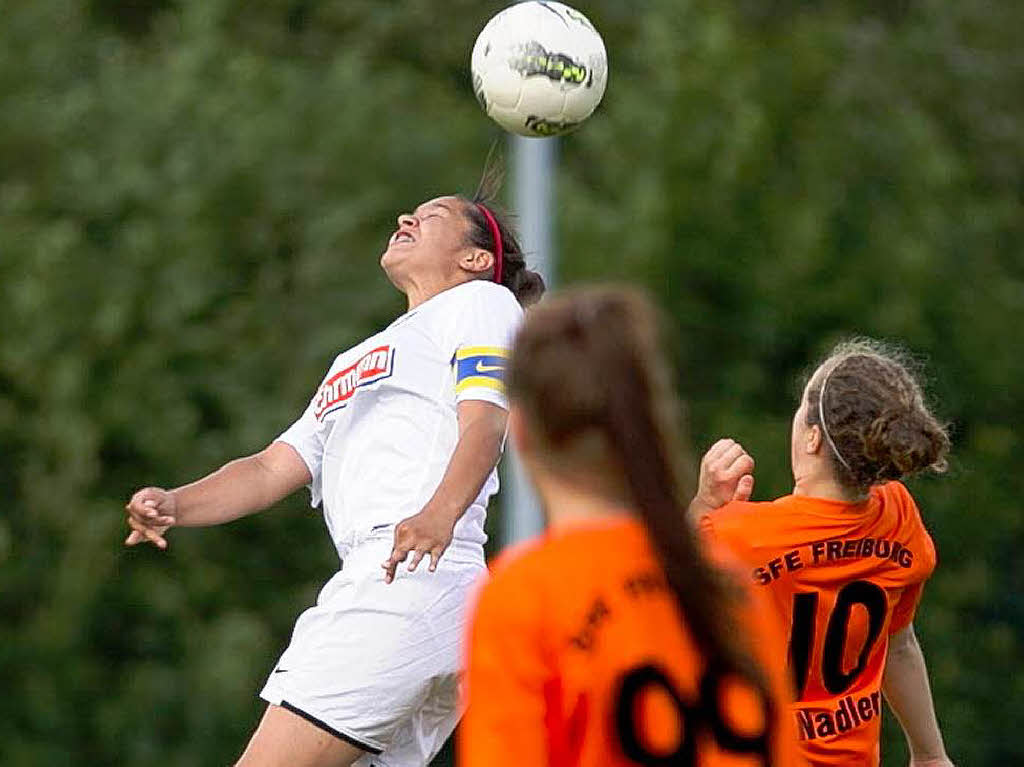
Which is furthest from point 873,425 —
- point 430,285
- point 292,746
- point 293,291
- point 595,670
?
point 293,291

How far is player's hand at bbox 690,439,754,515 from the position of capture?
158 inches

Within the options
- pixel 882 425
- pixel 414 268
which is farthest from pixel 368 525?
pixel 882 425

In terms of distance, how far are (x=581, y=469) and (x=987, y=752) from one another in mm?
10647

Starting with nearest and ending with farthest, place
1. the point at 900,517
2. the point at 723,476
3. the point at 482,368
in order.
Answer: the point at 723,476, the point at 900,517, the point at 482,368

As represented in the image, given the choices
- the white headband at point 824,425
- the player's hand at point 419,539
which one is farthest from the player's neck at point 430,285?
the white headband at point 824,425

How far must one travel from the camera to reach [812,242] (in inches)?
514

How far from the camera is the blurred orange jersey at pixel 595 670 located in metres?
2.96

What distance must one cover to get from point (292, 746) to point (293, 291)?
26.7 feet

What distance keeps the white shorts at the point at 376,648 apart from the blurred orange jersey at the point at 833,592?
0.76 meters

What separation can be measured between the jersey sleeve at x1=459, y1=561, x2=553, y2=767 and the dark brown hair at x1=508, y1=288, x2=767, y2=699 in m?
0.19

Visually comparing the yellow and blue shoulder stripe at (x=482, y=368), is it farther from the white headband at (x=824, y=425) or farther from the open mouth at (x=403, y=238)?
the white headband at (x=824, y=425)

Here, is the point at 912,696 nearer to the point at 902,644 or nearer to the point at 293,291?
the point at 902,644

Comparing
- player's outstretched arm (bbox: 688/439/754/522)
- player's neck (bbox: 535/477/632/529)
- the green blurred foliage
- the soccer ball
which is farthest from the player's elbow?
the green blurred foliage

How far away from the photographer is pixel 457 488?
4297 millimetres
